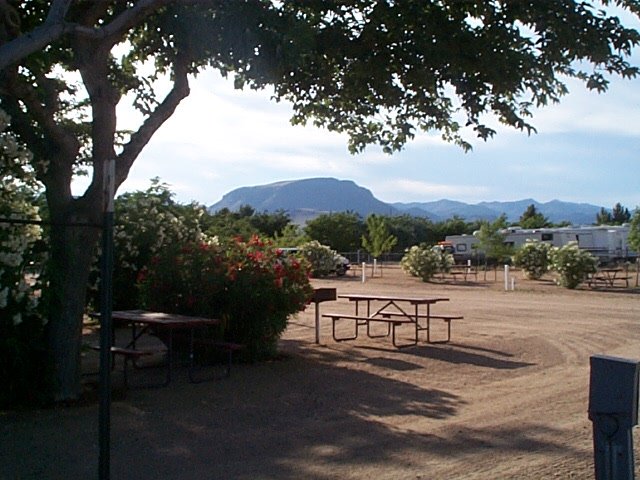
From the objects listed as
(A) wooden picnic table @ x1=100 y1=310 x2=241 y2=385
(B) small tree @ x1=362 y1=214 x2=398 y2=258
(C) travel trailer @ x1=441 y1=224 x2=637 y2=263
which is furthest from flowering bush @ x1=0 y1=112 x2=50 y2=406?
(C) travel trailer @ x1=441 y1=224 x2=637 y2=263

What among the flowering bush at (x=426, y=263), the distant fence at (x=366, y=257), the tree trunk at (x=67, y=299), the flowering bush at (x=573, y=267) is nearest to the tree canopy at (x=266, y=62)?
the tree trunk at (x=67, y=299)

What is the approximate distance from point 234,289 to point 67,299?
3.38m

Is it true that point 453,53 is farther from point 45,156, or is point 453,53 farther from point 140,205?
point 140,205

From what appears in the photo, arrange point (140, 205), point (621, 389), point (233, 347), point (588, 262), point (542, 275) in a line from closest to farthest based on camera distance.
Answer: point (621, 389) < point (233, 347) < point (140, 205) < point (588, 262) < point (542, 275)

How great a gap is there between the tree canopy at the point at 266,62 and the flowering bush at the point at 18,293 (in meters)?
0.20

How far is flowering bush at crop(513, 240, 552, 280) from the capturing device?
38.9 metres

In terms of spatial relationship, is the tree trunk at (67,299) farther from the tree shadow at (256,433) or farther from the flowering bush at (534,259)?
the flowering bush at (534,259)

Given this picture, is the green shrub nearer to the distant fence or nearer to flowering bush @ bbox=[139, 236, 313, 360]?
the distant fence

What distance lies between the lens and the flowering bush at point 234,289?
40.5ft

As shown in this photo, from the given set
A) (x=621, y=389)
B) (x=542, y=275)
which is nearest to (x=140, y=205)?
(x=621, y=389)

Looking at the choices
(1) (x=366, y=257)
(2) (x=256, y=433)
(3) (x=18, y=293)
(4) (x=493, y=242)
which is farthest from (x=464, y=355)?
(1) (x=366, y=257)

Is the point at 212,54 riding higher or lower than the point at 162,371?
higher

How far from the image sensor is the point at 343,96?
12.1 meters

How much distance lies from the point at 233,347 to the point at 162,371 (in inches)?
55.5
